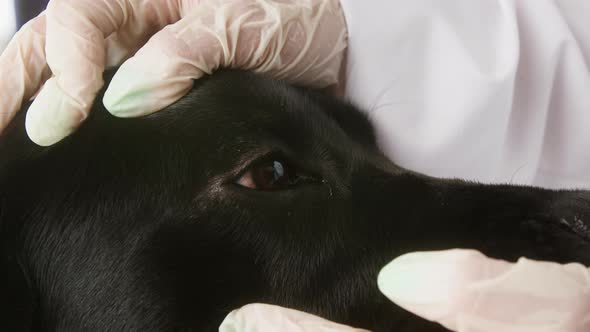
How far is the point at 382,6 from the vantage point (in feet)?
4.06

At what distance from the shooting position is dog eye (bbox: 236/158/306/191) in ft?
2.94

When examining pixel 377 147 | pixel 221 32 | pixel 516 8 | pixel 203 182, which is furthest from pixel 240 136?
pixel 516 8

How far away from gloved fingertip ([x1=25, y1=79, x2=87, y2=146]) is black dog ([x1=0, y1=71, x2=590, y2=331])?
0.02 metres

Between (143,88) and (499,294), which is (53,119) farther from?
(499,294)

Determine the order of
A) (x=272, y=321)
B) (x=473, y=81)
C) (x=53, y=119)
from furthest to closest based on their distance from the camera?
1. (x=473, y=81)
2. (x=53, y=119)
3. (x=272, y=321)

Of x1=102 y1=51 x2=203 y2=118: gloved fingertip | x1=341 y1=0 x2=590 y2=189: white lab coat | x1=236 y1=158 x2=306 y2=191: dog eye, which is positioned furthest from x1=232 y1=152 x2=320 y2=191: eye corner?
x1=341 y1=0 x2=590 y2=189: white lab coat

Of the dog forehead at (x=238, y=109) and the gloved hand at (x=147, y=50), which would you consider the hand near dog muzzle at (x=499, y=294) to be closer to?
the dog forehead at (x=238, y=109)

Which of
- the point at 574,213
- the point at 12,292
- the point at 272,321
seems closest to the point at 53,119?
the point at 12,292

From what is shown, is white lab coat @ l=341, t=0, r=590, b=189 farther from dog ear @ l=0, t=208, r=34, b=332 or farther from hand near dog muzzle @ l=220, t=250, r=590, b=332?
dog ear @ l=0, t=208, r=34, b=332

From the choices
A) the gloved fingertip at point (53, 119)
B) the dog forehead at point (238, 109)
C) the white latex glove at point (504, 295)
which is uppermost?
the gloved fingertip at point (53, 119)

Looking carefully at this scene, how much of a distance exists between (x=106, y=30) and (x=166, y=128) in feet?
1.03

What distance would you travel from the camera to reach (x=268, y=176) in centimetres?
91

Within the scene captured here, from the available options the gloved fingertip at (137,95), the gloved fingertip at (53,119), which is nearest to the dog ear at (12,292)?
the gloved fingertip at (53,119)

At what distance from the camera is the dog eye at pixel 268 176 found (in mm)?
895
